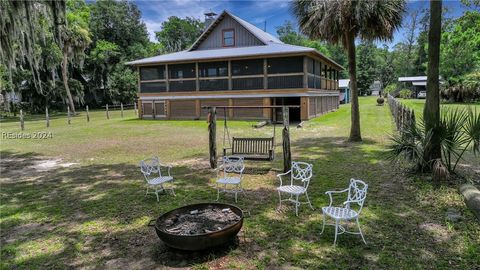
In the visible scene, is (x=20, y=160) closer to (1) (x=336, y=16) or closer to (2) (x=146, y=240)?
(2) (x=146, y=240)

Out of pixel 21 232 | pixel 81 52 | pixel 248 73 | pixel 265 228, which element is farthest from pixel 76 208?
pixel 81 52

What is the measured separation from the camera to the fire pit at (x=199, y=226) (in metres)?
4.61

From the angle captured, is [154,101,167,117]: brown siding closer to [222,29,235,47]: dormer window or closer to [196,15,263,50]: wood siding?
[196,15,263,50]: wood siding

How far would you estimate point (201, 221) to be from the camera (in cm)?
527

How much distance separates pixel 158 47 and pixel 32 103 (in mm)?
25957

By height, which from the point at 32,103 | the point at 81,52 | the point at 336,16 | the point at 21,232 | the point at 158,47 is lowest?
the point at 21,232

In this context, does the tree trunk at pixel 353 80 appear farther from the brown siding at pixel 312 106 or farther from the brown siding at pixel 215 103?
the brown siding at pixel 215 103

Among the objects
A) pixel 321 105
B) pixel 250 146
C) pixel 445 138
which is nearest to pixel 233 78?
pixel 321 105

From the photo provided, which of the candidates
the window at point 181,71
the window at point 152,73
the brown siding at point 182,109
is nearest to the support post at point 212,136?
the brown siding at point 182,109

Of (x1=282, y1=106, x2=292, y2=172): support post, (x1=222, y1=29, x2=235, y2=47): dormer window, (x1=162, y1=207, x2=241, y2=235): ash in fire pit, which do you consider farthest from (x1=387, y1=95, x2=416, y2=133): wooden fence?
(x1=222, y1=29, x2=235, y2=47): dormer window

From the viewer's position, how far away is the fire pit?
15.1 ft

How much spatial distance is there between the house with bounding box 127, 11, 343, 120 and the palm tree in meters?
7.63

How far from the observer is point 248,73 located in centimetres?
2453

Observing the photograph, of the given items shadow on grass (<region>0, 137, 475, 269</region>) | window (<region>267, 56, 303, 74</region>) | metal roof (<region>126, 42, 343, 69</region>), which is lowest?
shadow on grass (<region>0, 137, 475, 269</region>)
